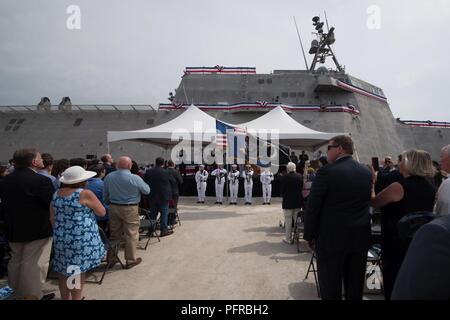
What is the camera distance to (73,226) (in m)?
3.34

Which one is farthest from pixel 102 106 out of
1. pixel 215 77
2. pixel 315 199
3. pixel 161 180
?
pixel 315 199

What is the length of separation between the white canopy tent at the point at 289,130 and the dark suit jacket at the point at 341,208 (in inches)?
342

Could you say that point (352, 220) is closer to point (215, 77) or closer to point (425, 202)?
point (425, 202)

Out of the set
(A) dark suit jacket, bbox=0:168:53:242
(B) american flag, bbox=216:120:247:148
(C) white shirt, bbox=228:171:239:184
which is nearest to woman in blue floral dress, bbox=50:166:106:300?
(A) dark suit jacket, bbox=0:168:53:242

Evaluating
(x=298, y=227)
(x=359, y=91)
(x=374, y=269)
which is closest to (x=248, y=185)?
(x=298, y=227)

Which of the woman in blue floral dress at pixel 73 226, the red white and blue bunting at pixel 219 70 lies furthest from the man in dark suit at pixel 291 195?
the red white and blue bunting at pixel 219 70

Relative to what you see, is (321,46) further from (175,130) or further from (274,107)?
(175,130)

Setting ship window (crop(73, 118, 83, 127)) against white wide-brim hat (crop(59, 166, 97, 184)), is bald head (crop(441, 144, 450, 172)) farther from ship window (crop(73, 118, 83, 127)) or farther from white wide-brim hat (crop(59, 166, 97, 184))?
ship window (crop(73, 118, 83, 127))

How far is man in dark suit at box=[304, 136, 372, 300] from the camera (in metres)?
2.75

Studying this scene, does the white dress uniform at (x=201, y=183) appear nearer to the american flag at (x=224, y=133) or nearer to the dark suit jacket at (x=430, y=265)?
the american flag at (x=224, y=133)

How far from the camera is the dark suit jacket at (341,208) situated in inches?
108

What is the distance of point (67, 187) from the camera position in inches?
132

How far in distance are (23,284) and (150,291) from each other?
1.58 metres

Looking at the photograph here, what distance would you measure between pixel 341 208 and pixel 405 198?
2.26 ft
